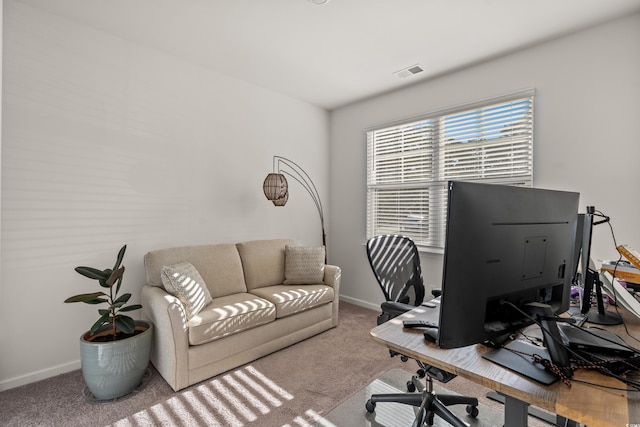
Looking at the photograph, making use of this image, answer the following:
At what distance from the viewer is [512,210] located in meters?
0.86

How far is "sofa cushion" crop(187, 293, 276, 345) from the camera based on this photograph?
2191 mm

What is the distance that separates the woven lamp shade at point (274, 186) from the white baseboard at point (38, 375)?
2.21 metres

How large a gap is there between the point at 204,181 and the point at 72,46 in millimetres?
1470

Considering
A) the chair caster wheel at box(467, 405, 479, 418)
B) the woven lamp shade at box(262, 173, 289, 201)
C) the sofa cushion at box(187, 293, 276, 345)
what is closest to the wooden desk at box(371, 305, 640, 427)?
the chair caster wheel at box(467, 405, 479, 418)

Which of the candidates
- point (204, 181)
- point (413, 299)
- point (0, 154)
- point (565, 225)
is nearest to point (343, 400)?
point (413, 299)

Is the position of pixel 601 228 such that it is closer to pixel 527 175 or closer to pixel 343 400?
pixel 527 175

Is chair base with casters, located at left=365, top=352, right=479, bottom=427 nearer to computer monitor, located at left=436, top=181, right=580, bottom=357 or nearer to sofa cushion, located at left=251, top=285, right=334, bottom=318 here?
computer monitor, located at left=436, top=181, right=580, bottom=357

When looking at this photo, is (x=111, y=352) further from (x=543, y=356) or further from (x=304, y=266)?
(x=543, y=356)

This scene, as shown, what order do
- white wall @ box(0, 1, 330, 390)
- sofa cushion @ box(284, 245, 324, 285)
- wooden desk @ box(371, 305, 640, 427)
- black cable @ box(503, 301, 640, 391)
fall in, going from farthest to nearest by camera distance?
sofa cushion @ box(284, 245, 324, 285) < white wall @ box(0, 1, 330, 390) < black cable @ box(503, 301, 640, 391) < wooden desk @ box(371, 305, 640, 427)

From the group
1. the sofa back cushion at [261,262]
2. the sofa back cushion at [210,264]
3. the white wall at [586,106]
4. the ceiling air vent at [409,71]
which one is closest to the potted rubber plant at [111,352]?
the sofa back cushion at [210,264]

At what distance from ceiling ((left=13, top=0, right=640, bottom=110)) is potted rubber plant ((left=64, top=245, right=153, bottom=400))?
196cm

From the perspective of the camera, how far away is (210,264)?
290 centimetres

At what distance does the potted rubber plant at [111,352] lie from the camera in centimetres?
198

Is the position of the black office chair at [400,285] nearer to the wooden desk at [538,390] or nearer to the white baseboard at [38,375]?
the wooden desk at [538,390]
